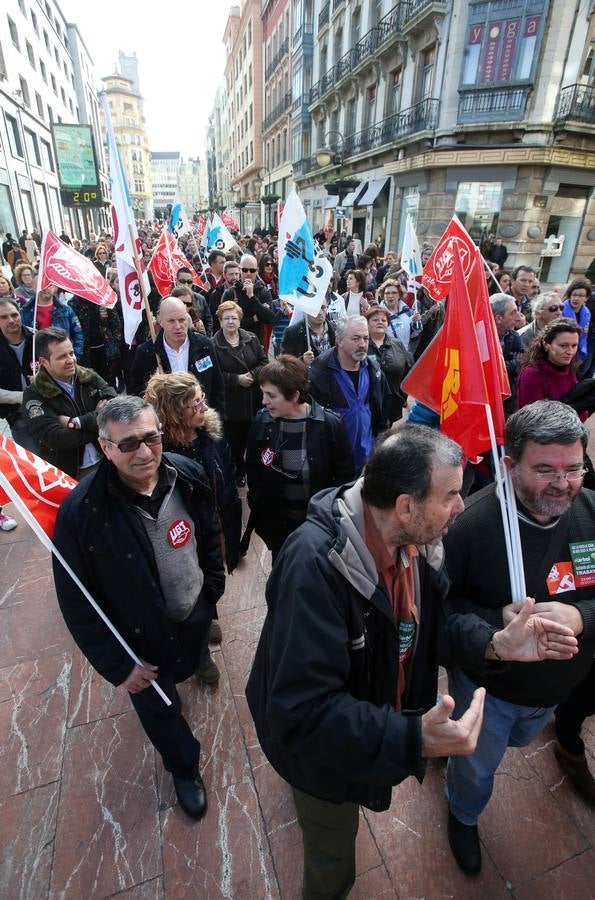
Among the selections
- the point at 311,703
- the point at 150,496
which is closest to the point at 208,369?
the point at 150,496

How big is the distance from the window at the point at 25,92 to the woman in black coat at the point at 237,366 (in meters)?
29.7

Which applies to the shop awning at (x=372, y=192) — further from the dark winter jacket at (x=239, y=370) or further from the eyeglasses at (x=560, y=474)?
the eyeglasses at (x=560, y=474)

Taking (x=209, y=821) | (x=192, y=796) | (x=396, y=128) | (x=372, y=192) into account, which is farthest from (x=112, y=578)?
(x=372, y=192)

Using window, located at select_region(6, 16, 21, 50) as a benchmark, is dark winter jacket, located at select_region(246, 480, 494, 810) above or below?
below

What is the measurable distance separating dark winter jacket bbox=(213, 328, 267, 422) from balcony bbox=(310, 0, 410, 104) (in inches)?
802

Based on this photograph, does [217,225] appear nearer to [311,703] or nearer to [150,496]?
[150,496]

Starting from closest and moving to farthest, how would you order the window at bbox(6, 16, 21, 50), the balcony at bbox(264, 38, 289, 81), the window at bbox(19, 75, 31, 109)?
1. the window at bbox(6, 16, 21, 50)
2. the window at bbox(19, 75, 31, 109)
3. the balcony at bbox(264, 38, 289, 81)

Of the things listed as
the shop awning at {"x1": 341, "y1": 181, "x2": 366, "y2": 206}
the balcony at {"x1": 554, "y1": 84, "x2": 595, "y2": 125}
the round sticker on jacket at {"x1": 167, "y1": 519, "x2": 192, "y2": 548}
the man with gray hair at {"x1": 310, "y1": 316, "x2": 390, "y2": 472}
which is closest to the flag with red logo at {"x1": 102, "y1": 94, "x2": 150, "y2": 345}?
the man with gray hair at {"x1": 310, "y1": 316, "x2": 390, "y2": 472}

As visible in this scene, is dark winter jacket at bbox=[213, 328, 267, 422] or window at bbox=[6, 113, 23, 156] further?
window at bbox=[6, 113, 23, 156]

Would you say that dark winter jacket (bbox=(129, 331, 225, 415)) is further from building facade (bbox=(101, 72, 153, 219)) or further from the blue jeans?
building facade (bbox=(101, 72, 153, 219))

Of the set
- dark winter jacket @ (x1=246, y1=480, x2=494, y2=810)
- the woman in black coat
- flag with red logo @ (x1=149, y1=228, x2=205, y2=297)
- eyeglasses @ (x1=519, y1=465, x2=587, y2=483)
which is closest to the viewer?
dark winter jacket @ (x1=246, y1=480, x2=494, y2=810)

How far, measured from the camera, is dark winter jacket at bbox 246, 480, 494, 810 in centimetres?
124

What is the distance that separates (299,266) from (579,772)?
4876 millimetres

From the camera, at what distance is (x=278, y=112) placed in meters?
39.8
